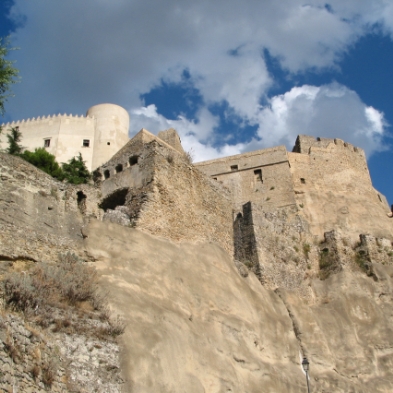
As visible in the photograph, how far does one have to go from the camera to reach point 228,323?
17.4 metres

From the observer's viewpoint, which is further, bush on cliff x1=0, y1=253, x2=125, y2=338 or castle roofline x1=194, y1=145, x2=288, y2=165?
castle roofline x1=194, y1=145, x2=288, y2=165

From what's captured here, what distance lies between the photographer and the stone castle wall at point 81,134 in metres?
37.3

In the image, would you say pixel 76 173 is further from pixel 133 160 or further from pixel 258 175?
pixel 258 175

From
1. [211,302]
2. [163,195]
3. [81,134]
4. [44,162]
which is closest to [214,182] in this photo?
[163,195]

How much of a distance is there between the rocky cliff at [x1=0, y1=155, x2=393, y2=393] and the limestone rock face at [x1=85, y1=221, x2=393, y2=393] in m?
0.04

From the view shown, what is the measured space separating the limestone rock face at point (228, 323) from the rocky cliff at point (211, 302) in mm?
41

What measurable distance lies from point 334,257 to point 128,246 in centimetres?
1140

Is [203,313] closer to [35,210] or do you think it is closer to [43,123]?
[35,210]

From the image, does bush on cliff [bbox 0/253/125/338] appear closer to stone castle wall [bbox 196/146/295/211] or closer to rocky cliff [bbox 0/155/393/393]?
rocky cliff [bbox 0/155/393/393]

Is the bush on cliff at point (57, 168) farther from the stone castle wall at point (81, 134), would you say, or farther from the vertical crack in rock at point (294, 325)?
the vertical crack in rock at point (294, 325)

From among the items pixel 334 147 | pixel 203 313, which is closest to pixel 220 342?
pixel 203 313

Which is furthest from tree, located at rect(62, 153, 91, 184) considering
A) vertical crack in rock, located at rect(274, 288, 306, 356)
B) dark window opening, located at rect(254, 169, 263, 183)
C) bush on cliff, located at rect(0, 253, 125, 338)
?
bush on cliff, located at rect(0, 253, 125, 338)

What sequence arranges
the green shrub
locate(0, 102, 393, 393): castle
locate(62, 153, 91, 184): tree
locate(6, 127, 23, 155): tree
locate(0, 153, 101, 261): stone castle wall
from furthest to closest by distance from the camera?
1. locate(6, 127, 23, 155): tree
2. locate(62, 153, 91, 184): tree
3. the green shrub
4. locate(0, 102, 393, 393): castle
5. locate(0, 153, 101, 261): stone castle wall

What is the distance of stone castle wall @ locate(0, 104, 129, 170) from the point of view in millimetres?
37344
